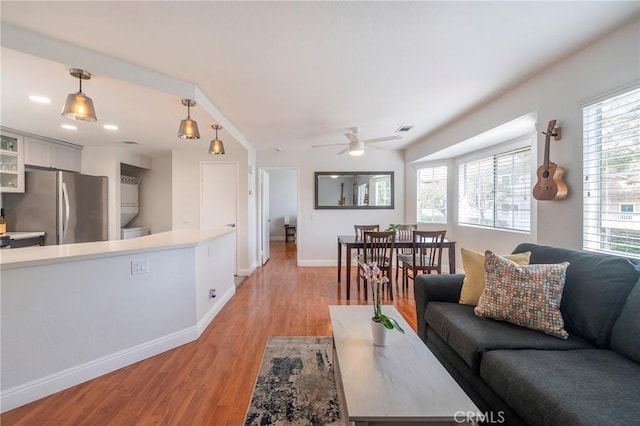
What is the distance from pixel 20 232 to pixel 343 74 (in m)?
4.61

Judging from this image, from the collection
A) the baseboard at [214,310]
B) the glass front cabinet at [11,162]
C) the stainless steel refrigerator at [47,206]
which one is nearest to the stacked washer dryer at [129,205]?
the stainless steel refrigerator at [47,206]

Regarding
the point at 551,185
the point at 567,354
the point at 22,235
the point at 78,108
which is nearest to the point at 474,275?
the point at 567,354

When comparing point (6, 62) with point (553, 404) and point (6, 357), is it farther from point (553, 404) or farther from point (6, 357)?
point (553, 404)

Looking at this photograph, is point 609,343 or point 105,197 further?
point 105,197

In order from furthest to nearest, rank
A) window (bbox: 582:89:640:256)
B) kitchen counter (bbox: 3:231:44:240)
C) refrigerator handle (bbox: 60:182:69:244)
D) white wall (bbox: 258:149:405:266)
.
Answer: white wall (bbox: 258:149:405:266) < refrigerator handle (bbox: 60:182:69:244) < kitchen counter (bbox: 3:231:44:240) < window (bbox: 582:89:640:256)

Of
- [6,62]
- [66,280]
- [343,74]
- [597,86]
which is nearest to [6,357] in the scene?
[66,280]

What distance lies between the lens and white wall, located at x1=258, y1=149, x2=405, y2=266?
5613 millimetres

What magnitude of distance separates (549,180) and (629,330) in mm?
1346

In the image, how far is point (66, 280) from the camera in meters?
1.87

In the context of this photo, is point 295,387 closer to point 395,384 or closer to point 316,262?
point 395,384

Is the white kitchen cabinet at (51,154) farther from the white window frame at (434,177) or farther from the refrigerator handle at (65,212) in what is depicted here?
the white window frame at (434,177)

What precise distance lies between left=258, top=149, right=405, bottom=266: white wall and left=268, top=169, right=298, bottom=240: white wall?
391cm

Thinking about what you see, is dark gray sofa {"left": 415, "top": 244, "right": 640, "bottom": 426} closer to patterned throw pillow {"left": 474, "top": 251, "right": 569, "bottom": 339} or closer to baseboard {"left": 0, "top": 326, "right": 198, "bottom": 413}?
patterned throw pillow {"left": 474, "top": 251, "right": 569, "bottom": 339}

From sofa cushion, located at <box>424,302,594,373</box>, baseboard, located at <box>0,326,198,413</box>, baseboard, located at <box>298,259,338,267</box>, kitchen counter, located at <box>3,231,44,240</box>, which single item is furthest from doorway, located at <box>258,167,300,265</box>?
sofa cushion, located at <box>424,302,594,373</box>
